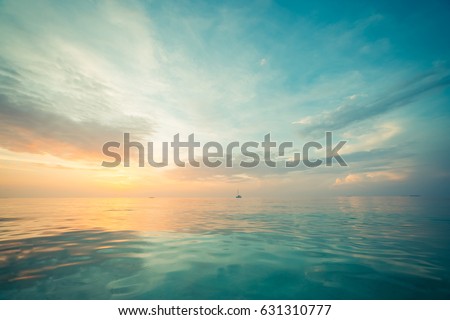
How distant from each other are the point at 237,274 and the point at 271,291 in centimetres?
156

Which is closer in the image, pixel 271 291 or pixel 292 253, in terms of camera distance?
pixel 271 291

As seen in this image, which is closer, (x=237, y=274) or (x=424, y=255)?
(x=237, y=274)

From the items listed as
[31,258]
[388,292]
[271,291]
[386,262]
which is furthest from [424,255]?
[31,258]

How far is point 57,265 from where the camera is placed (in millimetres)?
7875

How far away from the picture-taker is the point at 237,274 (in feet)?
23.6

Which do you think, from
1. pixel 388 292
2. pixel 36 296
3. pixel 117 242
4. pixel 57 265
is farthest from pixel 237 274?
pixel 117 242
